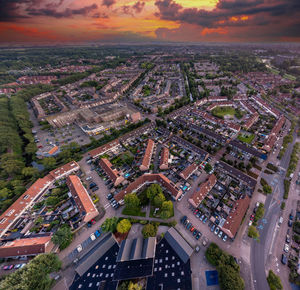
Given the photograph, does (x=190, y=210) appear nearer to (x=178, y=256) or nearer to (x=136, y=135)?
(x=178, y=256)

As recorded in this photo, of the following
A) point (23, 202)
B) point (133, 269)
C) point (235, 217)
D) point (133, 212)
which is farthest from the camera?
point (23, 202)

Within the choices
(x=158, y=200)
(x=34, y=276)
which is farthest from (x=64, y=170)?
(x=158, y=200)

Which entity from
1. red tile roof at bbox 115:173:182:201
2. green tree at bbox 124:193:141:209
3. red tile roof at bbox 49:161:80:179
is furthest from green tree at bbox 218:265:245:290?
red tile roof at bbox 49:161:80:179

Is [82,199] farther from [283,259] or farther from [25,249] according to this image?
[283,259]

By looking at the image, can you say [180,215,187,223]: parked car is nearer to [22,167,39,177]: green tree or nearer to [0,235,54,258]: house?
[0,235,54,258]: house

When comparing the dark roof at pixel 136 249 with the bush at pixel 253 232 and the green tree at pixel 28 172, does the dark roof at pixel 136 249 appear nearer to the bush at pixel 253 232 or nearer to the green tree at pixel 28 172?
the bush at pixel 253 232
